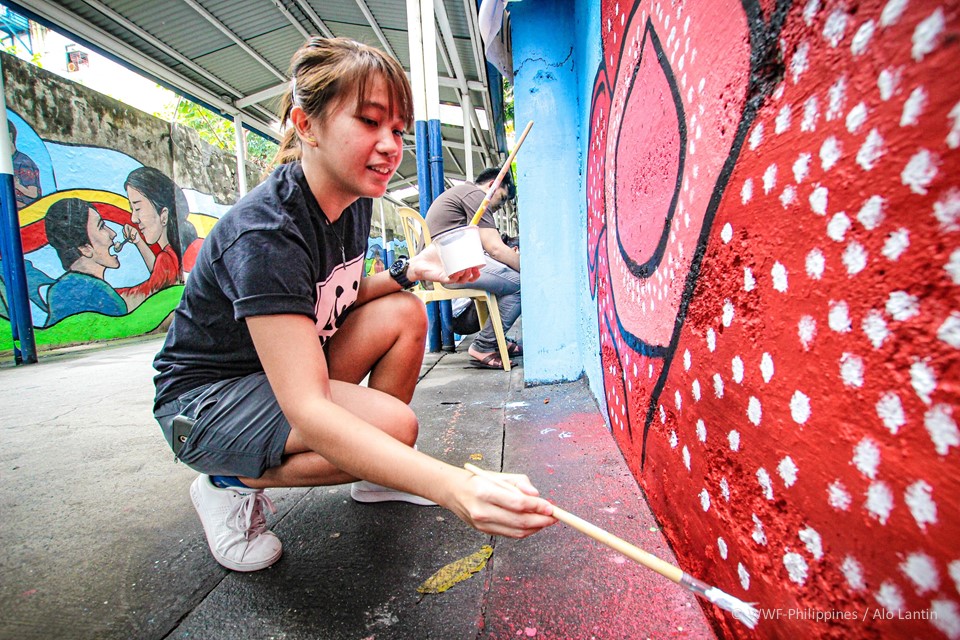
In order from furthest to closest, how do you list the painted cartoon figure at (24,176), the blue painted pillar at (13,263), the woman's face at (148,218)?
the woman's face at (148,218) < the painted cartoon figure at (24,176) < the blue painted pillar at (13,263)

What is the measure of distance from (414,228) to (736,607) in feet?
11.6

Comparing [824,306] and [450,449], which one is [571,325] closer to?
[450,449]

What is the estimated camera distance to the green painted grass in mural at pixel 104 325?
603cm

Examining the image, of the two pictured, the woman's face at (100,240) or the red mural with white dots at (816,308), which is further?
the woman's face at (100,240)

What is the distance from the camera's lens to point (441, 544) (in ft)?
3.87

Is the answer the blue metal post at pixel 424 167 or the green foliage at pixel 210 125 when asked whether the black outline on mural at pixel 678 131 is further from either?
the green foliage at pixel 210 125

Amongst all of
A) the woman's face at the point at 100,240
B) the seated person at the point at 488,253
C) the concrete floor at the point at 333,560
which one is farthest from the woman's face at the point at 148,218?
the concrete floor at the point at 333,560

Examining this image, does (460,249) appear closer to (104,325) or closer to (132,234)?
(104,325)

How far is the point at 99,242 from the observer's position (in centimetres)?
666

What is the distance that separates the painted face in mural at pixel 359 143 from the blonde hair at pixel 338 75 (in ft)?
0.05

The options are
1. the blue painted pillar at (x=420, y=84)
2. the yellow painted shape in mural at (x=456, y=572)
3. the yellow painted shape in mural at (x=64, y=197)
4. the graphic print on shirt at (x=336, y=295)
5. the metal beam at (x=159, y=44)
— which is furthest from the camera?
the yellow painted shape in mural at (x=64, y=197)

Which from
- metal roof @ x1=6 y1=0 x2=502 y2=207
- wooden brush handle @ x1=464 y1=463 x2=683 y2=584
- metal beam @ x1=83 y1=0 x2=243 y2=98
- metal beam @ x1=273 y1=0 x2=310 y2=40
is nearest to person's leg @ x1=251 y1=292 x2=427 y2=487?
wooden brush handle @ x1=464 y1=463 x2=683 y2=584

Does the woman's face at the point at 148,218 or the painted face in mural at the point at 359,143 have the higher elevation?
the woman's face at the point at 148,218

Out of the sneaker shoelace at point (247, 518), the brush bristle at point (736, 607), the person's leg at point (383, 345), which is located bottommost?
the sneaker shoelace at point (247, 518)
